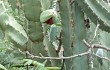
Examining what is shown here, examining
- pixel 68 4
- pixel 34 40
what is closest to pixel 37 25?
pixel 34 40

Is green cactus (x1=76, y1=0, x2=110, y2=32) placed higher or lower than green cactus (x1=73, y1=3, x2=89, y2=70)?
higher

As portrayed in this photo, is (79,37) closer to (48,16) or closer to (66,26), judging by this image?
(66,26)

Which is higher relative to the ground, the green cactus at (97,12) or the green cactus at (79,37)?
the green cactus at (97,12)

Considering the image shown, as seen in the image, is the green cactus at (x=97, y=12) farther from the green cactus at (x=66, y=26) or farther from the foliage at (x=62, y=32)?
the green cactus at (x=66, y=26)

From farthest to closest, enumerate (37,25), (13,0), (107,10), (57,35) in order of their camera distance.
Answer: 1. (13,0)
2. (57,35)
3. (37,25)
4. (107,10)

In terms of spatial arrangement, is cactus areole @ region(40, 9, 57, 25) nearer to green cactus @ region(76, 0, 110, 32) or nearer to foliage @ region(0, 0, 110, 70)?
foliage @ region(0, 0, 110, 70)

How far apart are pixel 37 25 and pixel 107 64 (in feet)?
1.85

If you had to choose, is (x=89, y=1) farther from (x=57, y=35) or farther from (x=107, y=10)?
(x=57, y=35)

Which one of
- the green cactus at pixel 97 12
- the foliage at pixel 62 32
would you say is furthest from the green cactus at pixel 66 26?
the green cactus at pixel 97 12

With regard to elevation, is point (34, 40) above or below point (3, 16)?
below

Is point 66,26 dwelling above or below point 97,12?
below

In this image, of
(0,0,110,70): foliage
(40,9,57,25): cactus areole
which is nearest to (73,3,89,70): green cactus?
(0,0,110,70): foliage

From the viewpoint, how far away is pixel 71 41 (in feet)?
7.70

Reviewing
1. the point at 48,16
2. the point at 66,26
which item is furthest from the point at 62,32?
the point at 48,16
